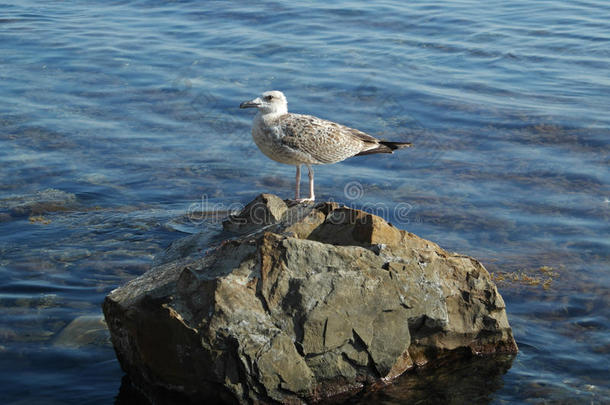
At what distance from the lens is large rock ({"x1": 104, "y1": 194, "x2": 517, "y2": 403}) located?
5.65 m

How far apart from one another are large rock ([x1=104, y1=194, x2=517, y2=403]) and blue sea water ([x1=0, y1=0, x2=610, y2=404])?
47cm

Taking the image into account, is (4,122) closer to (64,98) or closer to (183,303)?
(64,98)

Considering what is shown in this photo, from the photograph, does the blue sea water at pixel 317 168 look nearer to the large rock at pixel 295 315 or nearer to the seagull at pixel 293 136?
the large rock at pixel 295 315

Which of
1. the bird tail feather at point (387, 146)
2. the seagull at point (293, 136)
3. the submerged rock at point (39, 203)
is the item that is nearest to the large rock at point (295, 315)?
the seagull at point (293, 136)

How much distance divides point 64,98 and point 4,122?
1.72m

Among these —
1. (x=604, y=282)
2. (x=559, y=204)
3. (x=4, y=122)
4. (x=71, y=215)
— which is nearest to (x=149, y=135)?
(x=4, y=122)

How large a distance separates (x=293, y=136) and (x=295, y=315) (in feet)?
8.55

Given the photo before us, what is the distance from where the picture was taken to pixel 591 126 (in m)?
13.7

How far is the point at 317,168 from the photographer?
12078 mm

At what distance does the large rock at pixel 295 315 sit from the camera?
5.65 metres

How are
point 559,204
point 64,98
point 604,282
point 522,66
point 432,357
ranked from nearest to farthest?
point 432,357 → point 604,282 → point 559,204 → point 64,98 → point 522,66

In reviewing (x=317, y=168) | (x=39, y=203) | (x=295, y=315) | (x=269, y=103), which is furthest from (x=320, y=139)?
(x=39, y=203)

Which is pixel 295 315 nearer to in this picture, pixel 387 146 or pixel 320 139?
pixel 320 139

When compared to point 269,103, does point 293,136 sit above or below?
below
